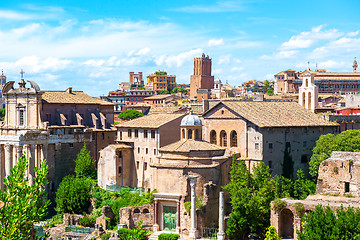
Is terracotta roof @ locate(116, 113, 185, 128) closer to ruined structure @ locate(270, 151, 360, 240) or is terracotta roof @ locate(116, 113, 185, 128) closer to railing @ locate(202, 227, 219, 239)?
railing @ locate(202, 227, 219, 239)

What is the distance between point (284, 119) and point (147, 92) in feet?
376

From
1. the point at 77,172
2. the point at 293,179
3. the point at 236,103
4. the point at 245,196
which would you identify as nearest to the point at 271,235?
A: the point at 245,196

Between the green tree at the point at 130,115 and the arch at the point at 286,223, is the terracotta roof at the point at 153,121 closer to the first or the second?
the arch at the point at 286,223

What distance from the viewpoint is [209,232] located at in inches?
2045

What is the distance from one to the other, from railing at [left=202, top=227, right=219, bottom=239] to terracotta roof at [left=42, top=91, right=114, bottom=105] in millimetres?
28823

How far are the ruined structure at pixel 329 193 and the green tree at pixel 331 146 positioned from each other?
527 cm

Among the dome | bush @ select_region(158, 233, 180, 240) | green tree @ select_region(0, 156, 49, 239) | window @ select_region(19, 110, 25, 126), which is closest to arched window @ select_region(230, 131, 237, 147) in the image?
the dome

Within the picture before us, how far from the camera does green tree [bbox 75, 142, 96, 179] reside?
67.3m

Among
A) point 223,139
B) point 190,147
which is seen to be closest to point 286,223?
point 190,147

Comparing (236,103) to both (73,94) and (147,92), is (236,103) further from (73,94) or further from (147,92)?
(147,92)

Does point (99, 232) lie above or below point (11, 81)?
below

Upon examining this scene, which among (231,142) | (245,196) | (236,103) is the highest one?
(236,103)

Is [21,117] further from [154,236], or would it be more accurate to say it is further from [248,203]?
[248,203]

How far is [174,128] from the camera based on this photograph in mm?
66188
